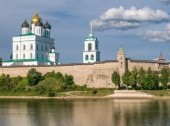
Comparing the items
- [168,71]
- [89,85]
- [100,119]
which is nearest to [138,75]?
[168,71]

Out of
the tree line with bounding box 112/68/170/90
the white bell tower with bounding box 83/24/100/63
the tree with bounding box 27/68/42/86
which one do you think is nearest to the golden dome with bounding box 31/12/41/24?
the white bell tower with bounding box 83/24/100/63

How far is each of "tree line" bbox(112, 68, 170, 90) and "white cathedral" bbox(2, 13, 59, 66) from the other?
17279 millimetres

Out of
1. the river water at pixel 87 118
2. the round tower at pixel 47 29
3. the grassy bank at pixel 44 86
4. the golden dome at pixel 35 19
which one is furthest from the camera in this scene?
the round tower at pixel 47 29

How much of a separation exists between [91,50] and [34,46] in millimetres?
8487

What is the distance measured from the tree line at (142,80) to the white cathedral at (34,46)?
56.7 ft

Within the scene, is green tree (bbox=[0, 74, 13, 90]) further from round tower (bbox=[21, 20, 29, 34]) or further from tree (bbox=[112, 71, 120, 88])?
tree (bbox=[112, 71, 120, 88])

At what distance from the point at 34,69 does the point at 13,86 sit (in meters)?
3.93

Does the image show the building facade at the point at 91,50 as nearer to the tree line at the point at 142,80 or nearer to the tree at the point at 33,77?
the tree at the point at 33,77

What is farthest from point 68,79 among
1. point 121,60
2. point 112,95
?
point 112,95

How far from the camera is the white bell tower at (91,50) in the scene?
71.1 metres

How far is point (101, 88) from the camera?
5788 cm

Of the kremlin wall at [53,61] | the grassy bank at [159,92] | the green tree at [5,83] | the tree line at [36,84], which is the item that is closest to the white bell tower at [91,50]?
the kremlin wall at [53,61]

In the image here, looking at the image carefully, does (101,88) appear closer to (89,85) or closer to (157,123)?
(89,85)

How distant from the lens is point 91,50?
71.3 metres
